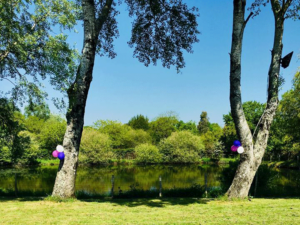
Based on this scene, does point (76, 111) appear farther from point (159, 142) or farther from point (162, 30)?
point (159, 142)

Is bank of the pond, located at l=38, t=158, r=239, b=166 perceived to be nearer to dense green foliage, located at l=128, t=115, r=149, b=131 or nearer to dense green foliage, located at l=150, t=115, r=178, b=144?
dense green foliage, located at l=150, t=115, r=178, b=144

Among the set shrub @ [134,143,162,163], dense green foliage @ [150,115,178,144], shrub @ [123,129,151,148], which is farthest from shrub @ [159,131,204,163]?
dense green foliage @ [150,115,178,144]

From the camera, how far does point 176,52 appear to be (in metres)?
11.4

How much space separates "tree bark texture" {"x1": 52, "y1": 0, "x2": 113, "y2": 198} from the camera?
823 centimetres

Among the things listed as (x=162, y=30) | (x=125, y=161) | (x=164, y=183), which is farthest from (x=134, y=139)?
(x=162, y=30)

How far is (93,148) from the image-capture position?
38.3 metres

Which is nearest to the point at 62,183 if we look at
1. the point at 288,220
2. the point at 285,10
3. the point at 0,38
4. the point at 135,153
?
the point at 0,38

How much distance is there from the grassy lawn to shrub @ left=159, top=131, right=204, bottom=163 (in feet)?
116

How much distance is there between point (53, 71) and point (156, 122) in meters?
55.2

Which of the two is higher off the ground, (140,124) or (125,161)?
(140,124)

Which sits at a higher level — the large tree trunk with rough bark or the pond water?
the large tree trunk with rough bark

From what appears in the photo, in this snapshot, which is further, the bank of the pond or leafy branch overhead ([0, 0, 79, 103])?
the bank of the pond

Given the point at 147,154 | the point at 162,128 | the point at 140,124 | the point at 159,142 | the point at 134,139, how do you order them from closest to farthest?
the point at 147,154 < the point at 159,142 < the point at 134,139 < the point at 162,128 < the point at 140,124

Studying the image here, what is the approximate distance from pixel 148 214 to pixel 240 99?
16.1ft
